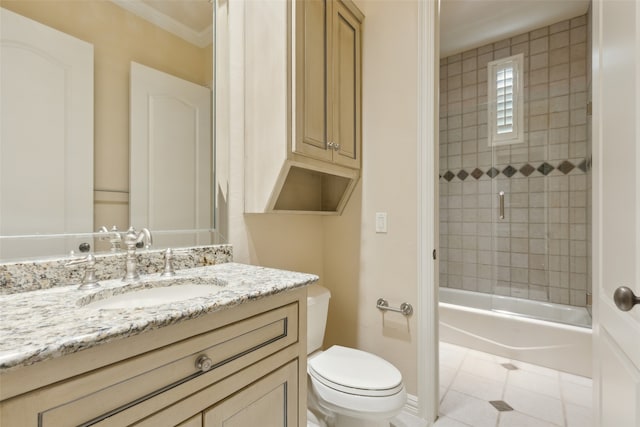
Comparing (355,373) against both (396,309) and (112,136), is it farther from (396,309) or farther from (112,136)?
(112,136)

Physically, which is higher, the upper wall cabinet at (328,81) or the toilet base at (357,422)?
the upper wall cabinet at (328,81)

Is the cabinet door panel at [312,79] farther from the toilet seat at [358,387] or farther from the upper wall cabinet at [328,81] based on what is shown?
the toilet seat at [358,387]

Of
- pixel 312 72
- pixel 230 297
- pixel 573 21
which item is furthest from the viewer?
pixel 573 21

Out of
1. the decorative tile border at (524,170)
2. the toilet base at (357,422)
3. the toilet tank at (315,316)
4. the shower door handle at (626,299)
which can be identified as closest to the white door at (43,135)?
the toilet tank at (315,316)

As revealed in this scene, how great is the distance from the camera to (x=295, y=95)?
1.32 meters

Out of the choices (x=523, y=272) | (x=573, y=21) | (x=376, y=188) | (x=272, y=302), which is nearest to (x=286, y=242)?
(x=376, y=188)

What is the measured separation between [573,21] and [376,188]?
255cm

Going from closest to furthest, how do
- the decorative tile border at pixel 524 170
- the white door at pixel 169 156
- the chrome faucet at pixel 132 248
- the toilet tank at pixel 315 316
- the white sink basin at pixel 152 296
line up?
the white sink basin at pixel 152 296, the chrome faucet at pixel 132 248, the white door at pixel 169 156, the toilet tank at pixel 315 316, the decorative tile border at pixel 524 170

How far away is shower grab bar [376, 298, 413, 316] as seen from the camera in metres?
1.65

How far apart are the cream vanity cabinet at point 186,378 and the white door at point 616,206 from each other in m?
0.88

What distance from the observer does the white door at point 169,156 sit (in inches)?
46.7

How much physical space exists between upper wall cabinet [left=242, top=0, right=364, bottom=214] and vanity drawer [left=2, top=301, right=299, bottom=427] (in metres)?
0.69

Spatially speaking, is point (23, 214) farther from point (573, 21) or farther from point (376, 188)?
point (573, 21)

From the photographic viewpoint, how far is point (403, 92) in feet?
5.49
